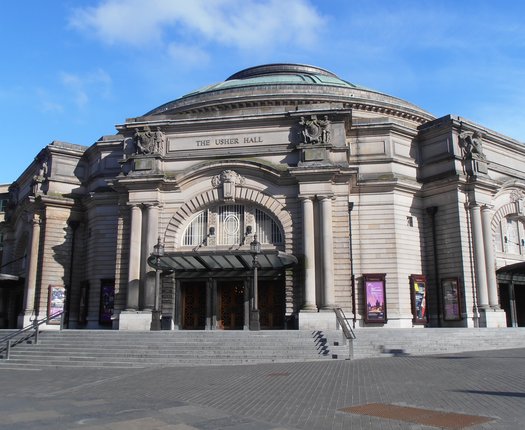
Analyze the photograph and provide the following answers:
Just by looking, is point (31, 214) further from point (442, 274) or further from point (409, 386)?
point (409, 386)

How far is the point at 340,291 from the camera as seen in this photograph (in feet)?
92.4

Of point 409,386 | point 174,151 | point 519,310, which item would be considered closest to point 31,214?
point 174,151

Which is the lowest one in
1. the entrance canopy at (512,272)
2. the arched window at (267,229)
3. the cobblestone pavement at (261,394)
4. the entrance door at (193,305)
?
the cobblestone pavement at (261,394)

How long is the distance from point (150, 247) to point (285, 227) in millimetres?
7361

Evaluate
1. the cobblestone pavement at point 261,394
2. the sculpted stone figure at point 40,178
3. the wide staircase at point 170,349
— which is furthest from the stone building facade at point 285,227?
the cobblestone pavement at point 261,394

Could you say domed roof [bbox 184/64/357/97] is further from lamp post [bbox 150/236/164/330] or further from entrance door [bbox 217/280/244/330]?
lamp post [bbox 150/236/164/330]

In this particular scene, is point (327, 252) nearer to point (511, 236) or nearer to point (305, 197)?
point (305, 197)

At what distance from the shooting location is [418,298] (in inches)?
1216

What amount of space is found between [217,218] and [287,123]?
Answer: 21.7 ft

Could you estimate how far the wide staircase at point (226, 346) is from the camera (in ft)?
67.7

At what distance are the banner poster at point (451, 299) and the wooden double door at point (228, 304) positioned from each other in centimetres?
946

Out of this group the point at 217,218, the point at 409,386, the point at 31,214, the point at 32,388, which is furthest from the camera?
the point at 31,214

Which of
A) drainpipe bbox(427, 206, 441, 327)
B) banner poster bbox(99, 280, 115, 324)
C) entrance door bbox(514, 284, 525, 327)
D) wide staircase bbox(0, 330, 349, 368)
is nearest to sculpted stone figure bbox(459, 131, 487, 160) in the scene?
drainpipe bbox(427, 206, 441, 327)

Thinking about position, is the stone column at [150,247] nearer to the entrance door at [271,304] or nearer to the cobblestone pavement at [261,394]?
the entrance door at [271,304]
